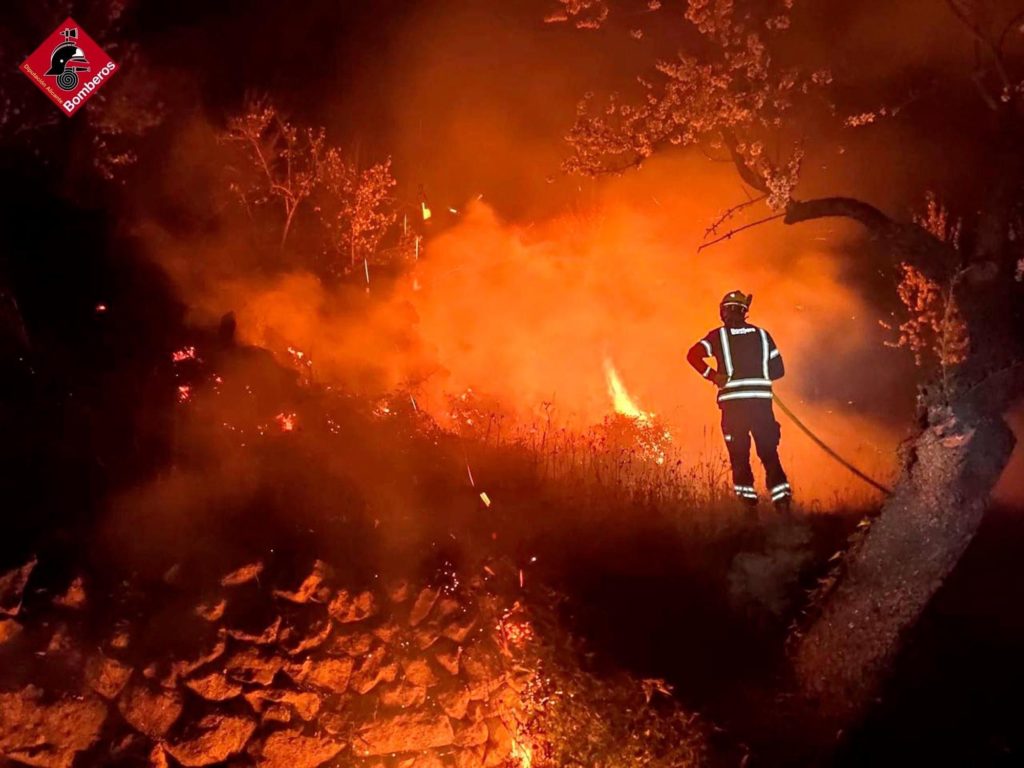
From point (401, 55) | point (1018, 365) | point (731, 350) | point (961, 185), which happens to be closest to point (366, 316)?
point (401, 55)

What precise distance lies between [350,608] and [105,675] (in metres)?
1.79

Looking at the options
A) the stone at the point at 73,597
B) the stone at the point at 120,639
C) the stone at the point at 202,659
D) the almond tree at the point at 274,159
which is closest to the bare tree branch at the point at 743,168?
the stone at the point at 202,659

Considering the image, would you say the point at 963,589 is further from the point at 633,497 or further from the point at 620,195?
the point at 620,195

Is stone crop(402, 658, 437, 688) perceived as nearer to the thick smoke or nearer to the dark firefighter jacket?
the dark firefighter jacket

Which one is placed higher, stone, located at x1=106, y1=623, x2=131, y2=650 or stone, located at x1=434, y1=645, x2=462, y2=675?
stone, located at x1=106, y1=623, x2=131, y2=650

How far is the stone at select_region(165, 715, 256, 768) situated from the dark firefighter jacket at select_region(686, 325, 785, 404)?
5.25 meters

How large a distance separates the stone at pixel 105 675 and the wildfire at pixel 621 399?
8.13 metres

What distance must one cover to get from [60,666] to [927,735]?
21.0ft

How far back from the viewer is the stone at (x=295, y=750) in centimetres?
573

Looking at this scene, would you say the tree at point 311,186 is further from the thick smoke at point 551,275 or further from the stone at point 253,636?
the stone at point 253,636

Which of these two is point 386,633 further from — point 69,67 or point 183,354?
point 69,67

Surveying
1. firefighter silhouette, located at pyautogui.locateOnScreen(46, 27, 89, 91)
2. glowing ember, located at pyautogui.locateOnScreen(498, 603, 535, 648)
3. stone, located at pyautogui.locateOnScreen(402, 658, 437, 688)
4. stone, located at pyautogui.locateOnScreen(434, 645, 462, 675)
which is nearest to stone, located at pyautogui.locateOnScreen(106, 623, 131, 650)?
stone, located at pyautogui.locateOnScreen(402, 658, 437, 688)

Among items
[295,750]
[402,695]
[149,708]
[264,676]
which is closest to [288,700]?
[264,676]

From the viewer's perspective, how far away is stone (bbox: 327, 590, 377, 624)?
608 centimetres
